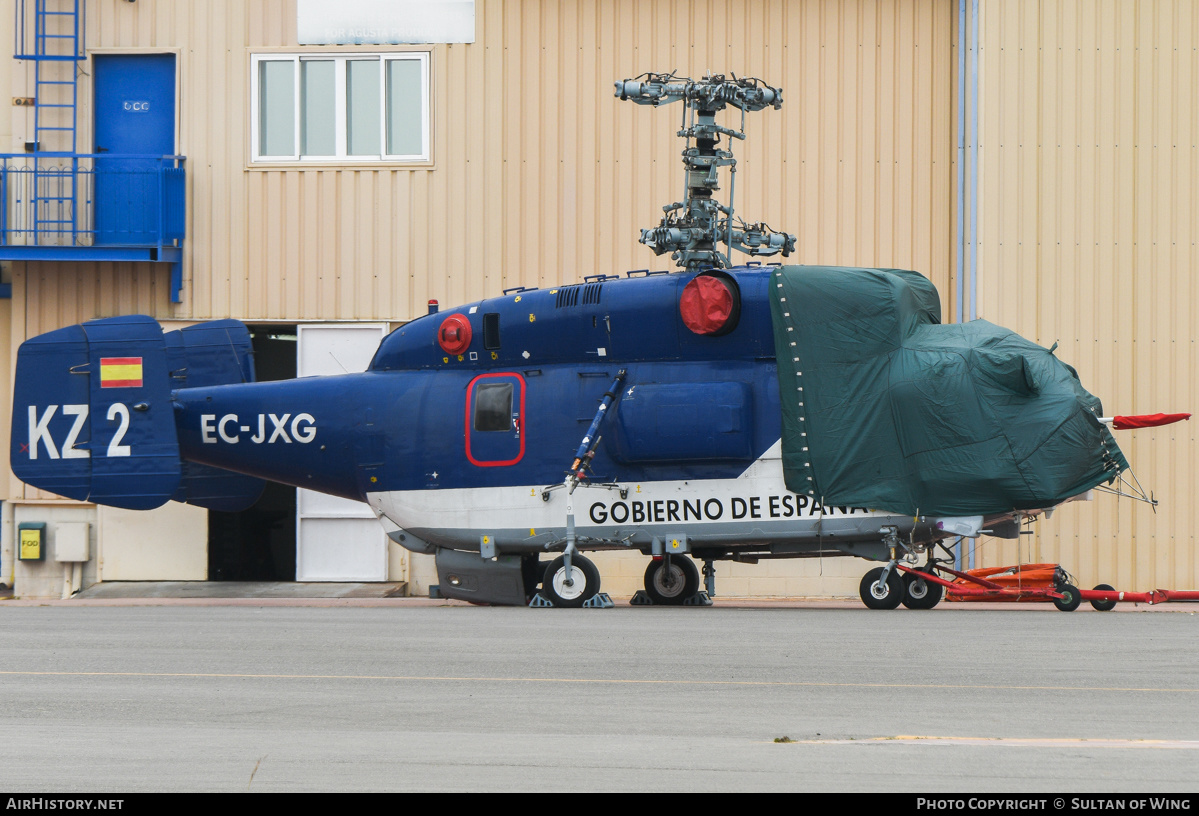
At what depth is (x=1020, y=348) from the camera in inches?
520

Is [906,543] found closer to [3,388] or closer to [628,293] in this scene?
[628,293]

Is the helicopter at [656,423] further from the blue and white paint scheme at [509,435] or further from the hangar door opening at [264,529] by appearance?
the hangar door opening at [264,529]

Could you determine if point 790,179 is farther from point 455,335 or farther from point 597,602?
point 597,602

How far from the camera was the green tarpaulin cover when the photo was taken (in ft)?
42.4

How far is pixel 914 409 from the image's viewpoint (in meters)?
13.2

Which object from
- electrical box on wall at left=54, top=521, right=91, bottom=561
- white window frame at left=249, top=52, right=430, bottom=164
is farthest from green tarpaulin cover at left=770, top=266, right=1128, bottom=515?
electrical box on wall at left=54, top=521, right=91, bottom=561

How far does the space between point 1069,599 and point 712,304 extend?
4.83 metres

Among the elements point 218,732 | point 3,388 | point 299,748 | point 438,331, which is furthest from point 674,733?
point 3,388

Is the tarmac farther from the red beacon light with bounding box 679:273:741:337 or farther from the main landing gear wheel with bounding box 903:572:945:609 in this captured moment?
the red beacon light with bounding box 679:273:741:337

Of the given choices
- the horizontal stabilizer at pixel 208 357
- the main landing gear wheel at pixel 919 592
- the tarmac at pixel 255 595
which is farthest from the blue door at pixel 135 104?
the main landing gear wheel at pixel 919 592

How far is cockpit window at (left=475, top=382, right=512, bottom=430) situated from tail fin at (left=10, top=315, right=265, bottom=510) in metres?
3.63

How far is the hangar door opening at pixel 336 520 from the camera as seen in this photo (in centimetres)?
1933

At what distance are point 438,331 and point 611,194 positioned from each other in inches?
212

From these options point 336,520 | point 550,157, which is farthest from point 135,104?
point 336,520
